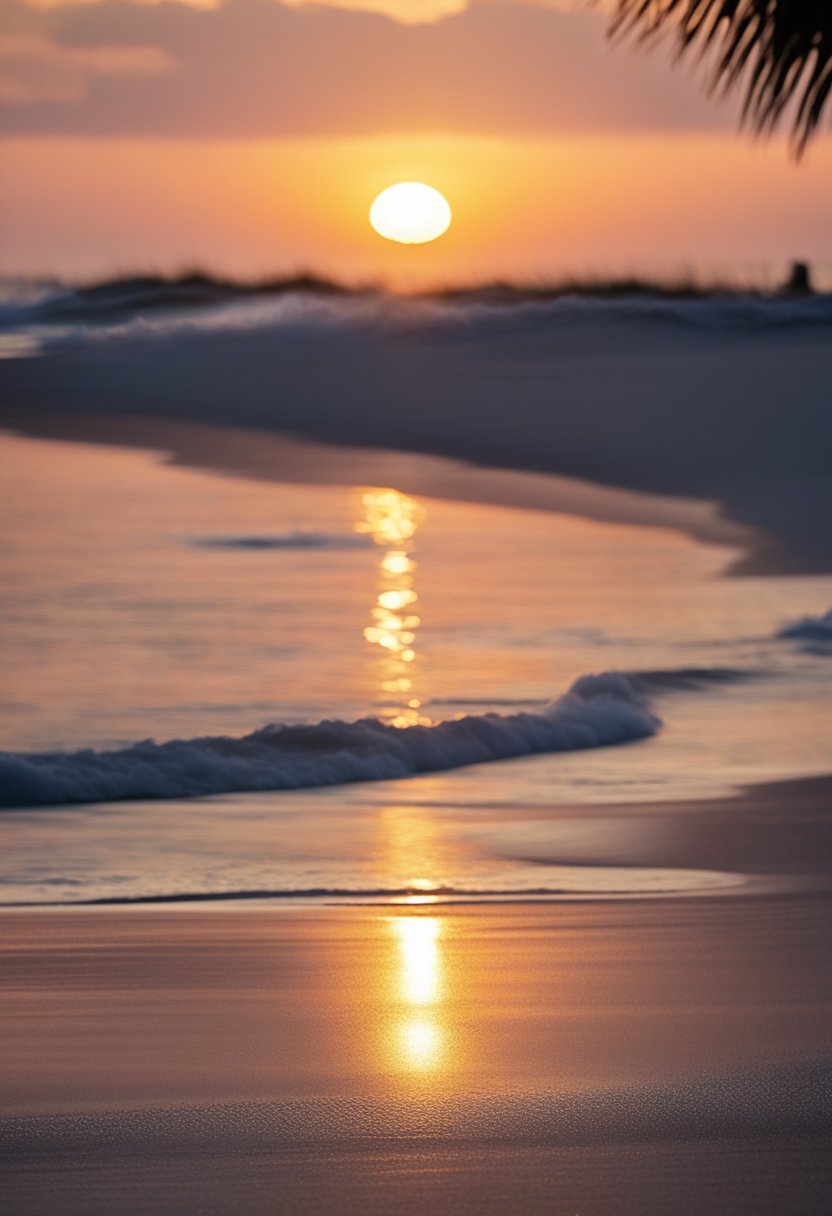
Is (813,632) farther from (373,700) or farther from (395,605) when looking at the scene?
(373,700)

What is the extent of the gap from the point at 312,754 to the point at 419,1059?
3970mm

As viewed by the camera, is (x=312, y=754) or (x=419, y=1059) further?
(x=312, y=754)

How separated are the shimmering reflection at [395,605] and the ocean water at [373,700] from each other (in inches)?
1.3

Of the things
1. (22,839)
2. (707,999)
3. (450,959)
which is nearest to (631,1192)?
(707,999)

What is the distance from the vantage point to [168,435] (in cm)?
2364

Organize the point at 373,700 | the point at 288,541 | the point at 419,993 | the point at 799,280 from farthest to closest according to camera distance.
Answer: the point at 799,280, the point at 288,541, the point at 373,700, the point at 419,993

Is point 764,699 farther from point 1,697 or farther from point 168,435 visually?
point 168,435

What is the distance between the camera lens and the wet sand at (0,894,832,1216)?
140 inches

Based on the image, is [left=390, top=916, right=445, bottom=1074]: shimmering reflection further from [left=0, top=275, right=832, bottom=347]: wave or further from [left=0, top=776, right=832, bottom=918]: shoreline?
[left=0, top=275, right=832, bottom=347]: wave

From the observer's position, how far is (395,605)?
12266 millimetres

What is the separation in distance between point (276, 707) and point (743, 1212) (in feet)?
19.7

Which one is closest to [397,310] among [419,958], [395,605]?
[395,605]

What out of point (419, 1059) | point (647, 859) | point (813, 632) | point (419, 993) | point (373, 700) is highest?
point (813, 632)

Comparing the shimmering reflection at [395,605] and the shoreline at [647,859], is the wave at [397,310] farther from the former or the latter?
the shoreline at [647,859]
